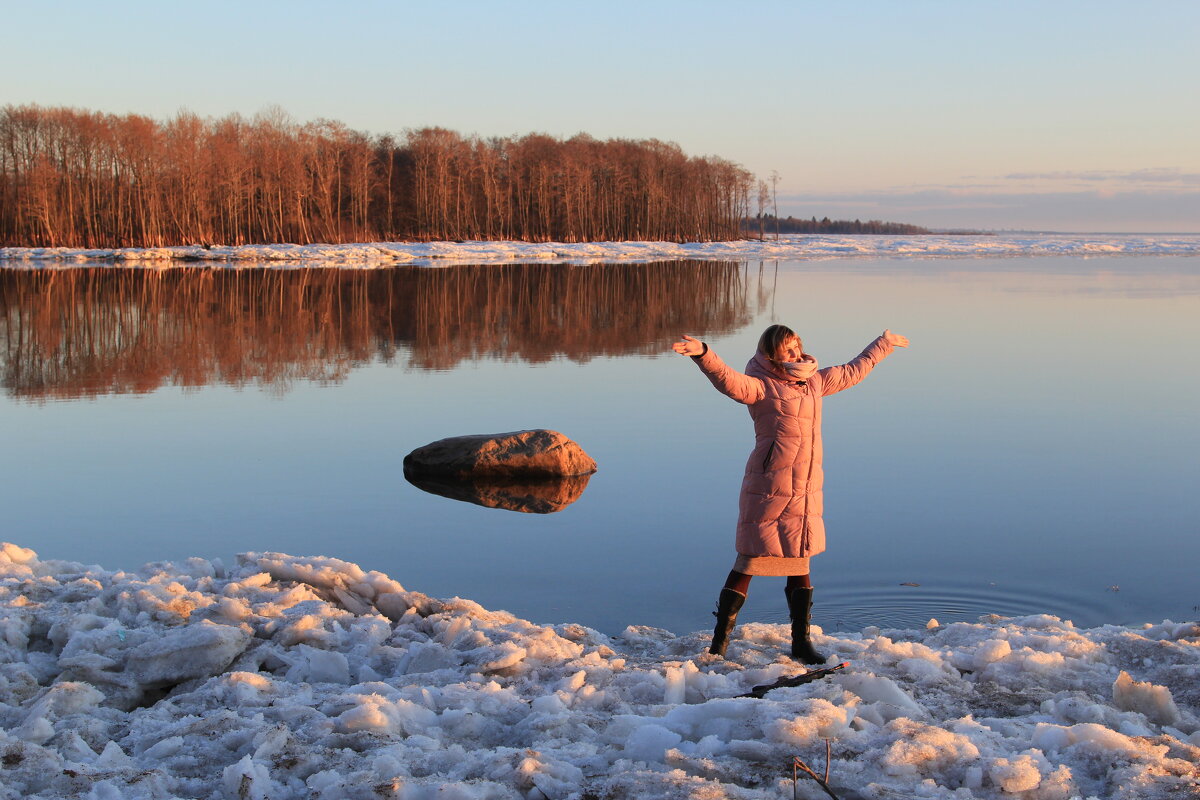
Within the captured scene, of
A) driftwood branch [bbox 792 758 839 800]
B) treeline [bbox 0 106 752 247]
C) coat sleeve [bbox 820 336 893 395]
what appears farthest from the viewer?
treeline [bbox 0 106 752 247]

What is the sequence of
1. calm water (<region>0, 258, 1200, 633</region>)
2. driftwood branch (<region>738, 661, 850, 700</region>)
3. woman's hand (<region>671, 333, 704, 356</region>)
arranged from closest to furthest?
driftwood branch (<region>738, 661, 850, 700</region>) → woman's hand (<region>671, 333, 704, 356</region>) → calm water (<region>0, 258, 1200, 633</region>)

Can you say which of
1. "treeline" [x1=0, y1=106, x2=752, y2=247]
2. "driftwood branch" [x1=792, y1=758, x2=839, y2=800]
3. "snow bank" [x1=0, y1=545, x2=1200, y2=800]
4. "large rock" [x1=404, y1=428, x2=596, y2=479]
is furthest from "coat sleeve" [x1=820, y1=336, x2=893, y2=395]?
"treeline" [x1=0, y1=106, x2=752, y2=247]

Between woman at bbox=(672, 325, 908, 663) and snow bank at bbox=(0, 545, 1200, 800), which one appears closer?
snow bank at bbox=(0, 545, 1200, 800)

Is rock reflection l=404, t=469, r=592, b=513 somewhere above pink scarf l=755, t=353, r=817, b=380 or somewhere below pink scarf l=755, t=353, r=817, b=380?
below

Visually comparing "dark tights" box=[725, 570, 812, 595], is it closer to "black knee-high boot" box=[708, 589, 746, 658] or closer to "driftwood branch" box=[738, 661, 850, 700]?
"black knee-high boot" box=[708, 589, 746, 658]

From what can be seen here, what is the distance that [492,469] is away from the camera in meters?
10.4

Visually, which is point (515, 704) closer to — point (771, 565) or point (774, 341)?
point (771, 565)

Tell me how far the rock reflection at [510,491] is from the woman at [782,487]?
4.00m

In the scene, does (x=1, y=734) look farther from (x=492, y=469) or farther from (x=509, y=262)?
(x=509, y=262)

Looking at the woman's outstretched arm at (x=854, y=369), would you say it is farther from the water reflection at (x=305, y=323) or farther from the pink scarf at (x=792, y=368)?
the water reflection at (x=305, y=323)

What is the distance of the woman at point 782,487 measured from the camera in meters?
5.52

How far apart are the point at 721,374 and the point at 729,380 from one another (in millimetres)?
69

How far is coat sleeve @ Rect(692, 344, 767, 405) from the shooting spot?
5.17 meters

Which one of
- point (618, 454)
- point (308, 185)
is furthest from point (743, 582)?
point (308, 185)
